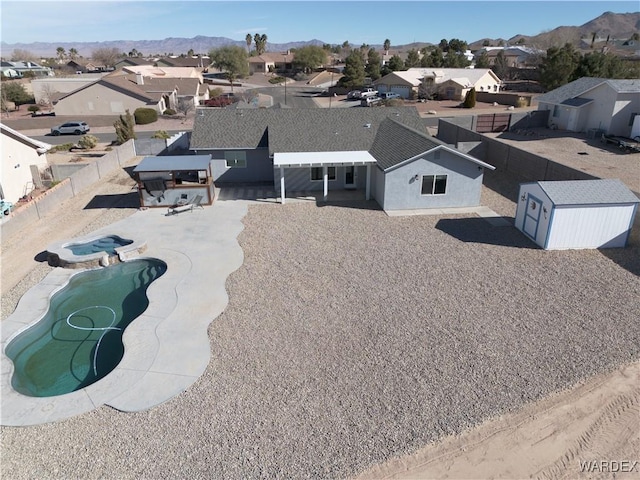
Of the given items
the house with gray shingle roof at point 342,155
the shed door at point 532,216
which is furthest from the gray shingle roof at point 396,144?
the shed door at point 532,216

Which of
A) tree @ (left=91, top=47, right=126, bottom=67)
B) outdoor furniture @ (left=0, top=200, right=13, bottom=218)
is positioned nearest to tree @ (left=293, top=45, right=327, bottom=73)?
tree @ (left=91, top=47, right=126, bottom=67)

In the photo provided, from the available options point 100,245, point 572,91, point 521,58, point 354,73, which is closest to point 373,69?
point 354,73

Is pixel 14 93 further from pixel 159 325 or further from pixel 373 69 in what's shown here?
pixel 159 325

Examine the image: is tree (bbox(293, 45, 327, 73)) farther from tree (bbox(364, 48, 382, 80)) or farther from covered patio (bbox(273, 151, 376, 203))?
covered patio (bbox(273, 151, 376, 203))

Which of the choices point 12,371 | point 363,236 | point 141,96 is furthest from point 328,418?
point 141,96

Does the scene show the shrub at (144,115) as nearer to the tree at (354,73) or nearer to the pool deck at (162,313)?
the pool deck at (162,313)
